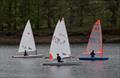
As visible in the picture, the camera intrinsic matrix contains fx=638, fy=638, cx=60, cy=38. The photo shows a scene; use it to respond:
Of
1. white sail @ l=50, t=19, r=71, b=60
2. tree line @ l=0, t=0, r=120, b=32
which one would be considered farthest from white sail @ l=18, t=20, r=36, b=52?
tree line @ l=0, t=0, r=120, b=32

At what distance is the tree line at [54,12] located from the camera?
155 meters

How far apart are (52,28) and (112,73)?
81644mm

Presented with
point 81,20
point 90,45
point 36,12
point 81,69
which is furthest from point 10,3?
point 81,69

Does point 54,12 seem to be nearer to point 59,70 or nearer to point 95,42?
point 95,42

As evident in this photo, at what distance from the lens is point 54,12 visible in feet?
509

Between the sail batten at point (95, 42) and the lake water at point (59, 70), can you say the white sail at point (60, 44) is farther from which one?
the sail batten at point (95, 42)

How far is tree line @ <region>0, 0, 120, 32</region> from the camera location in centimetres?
15475

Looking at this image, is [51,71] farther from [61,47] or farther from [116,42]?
[116,42]

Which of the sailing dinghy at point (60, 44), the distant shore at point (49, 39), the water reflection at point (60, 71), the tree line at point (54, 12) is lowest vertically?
the water reflection at point (60, 71)

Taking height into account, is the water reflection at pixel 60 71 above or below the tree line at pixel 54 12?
below

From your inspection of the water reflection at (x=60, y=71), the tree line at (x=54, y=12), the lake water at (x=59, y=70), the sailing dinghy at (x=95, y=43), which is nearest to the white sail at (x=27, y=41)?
the lake water at (x=59, y=70)

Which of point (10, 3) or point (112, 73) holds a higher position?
point (10, 3)

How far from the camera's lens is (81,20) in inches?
6270

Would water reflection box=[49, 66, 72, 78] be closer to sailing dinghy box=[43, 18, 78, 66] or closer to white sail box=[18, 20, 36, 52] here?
sailing dinghy box=[43, 18, 78, 66]
